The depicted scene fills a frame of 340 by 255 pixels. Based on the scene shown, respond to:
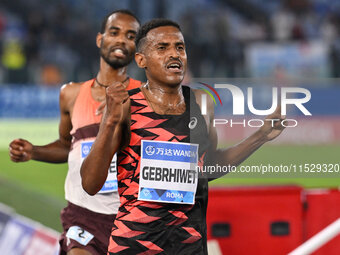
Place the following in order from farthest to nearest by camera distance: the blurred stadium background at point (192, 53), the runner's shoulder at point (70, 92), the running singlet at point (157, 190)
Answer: the blurred stadium background at point (192, 53)
the runner's shoulder at point (70, 92)
the running singlet at point (157, 190)

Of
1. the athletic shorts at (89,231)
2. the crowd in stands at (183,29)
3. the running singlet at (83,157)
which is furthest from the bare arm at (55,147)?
the crowd in stands at (183,29)

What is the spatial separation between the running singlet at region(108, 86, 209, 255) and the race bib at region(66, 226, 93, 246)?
101 cm

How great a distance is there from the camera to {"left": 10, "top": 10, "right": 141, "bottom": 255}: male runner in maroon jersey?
384cm

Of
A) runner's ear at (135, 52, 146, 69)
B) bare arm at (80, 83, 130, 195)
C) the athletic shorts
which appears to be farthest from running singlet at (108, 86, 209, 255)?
the athletic shorts

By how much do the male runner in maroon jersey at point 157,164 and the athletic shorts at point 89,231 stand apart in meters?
0.99

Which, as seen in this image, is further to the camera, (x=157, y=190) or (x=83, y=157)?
(x=83, y=157)

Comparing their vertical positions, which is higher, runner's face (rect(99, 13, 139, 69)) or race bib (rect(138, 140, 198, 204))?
runner's face (rect(99, 13, 139, 69))

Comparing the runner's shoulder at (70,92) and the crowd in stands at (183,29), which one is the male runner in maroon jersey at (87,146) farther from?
the crowd in stands at (183,29)

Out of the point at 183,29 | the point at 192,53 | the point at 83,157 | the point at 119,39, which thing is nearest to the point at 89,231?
the point at 83,157

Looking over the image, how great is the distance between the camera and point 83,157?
3961mm

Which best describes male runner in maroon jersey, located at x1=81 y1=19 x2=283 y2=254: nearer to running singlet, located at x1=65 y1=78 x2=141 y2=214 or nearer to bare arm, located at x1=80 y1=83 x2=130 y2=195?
bare arm, located at x1=80 y1=83 x2=130 y2=195

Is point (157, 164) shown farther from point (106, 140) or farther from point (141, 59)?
point (141, 59)

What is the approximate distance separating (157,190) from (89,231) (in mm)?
1201

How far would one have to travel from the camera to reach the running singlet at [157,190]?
2.78 metres
